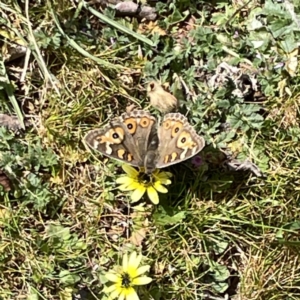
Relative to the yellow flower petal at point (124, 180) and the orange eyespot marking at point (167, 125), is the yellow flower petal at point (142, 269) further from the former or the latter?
the orange eyespot marking at point (167, 125)

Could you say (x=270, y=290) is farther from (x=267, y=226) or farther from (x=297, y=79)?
(x=297, y=79)

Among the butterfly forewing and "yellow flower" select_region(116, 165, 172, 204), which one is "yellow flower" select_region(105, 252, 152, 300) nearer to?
"yellow flower" select_region(116, 165, 172, 204)

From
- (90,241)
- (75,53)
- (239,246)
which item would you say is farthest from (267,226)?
(75,53)

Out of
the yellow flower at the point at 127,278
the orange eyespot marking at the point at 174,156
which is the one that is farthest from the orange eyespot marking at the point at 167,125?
the yellow flower at the point at 127,278

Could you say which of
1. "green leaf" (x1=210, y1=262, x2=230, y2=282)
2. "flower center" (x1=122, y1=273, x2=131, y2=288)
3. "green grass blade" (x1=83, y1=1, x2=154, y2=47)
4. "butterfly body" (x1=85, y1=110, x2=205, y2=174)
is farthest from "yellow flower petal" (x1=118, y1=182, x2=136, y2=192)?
"green grass blade" (x1=83, y1=1, x2=154, y2=47)

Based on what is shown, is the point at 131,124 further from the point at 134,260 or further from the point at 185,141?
the point at 134,260

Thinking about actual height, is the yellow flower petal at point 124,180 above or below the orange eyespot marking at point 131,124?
below

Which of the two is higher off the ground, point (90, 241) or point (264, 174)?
point (264, 174)
